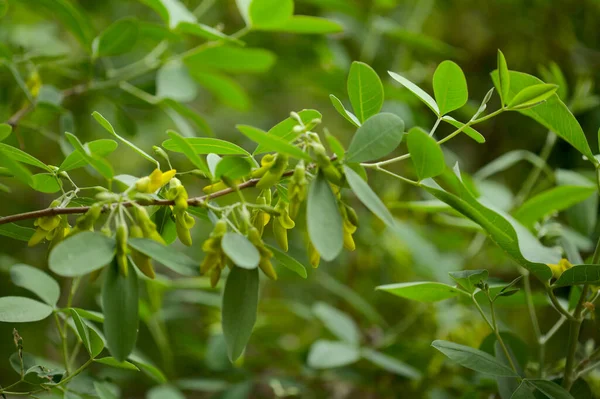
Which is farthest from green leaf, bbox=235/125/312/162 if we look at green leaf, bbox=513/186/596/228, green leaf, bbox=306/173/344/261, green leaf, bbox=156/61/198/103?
green leaf, bbox=156/61/198/103

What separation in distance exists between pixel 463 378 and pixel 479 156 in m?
0.73

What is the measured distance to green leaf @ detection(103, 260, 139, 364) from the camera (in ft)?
1.25

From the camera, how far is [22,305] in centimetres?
53

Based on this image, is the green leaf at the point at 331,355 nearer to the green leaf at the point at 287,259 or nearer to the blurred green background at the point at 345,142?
the blurred green background at the point at 345,142

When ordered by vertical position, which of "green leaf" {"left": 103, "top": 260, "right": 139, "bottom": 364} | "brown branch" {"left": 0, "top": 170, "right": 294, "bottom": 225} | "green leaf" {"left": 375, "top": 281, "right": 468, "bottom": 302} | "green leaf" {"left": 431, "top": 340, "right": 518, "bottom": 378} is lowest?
"green leaf" {"left": 431, "top": 340, "right": 518, "bottom": 378}

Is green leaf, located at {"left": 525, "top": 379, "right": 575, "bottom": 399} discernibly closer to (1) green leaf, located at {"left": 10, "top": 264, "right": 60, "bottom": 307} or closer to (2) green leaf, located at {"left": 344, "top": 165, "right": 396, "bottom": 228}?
(2) green leaf, located at {"left": 344, "top": 165, "right": 396, "bottom": 228}

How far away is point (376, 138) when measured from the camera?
42 cm

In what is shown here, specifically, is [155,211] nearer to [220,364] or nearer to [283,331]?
[220,364]

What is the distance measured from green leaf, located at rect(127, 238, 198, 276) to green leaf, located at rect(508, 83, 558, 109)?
296 mm

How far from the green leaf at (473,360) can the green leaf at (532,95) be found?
8.4 inches

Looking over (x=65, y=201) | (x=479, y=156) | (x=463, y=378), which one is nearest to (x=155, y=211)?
(x=65, y=201)

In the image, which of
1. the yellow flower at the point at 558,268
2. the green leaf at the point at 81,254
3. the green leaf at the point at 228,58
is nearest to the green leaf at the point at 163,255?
the green leaf at the point at 81,254

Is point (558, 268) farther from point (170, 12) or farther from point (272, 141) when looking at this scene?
point (170, 12)

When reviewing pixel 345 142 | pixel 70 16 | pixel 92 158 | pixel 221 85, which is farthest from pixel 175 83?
pixel 345 142
